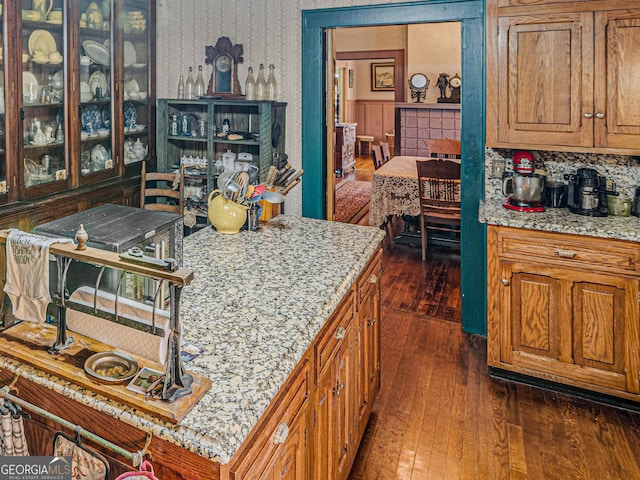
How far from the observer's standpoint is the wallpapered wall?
12.1 ft

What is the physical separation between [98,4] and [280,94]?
1488 millimetres

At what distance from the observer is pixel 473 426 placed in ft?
7.94

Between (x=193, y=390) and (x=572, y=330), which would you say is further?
(x=572, y=330)

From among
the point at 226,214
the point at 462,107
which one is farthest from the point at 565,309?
the point at 226,214

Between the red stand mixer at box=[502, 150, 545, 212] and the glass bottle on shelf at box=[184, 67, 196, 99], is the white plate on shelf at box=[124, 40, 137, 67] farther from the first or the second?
the red stand mixer at box=[502, 150, 545, 212]

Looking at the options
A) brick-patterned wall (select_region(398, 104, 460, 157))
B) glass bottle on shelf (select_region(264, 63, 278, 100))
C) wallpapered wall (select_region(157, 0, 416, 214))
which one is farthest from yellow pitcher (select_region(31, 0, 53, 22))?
brick-patterned wall (select_region(398, 104, 460, 157))

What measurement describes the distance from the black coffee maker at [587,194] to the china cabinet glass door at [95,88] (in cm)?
325

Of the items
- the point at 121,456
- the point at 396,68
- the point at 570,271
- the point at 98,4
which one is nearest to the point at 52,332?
the point at 121,456

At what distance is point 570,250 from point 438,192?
2553 millimetres

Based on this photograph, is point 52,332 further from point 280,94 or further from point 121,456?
point 280,94

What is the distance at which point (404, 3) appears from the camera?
3287mm

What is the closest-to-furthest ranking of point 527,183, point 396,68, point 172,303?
1. point 172,303
2. point 527,183
3. point 396,68

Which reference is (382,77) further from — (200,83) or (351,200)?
(200,83)

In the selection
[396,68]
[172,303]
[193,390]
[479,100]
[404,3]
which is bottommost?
[193,390]
